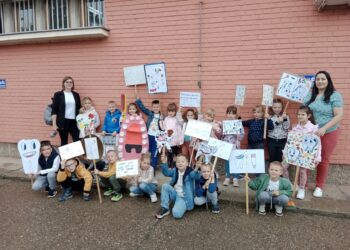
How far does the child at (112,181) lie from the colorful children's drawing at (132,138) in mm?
871

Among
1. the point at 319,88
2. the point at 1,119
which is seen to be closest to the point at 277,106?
the point at 319,88

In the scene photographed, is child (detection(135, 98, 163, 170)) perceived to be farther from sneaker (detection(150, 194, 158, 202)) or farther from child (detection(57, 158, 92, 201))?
child (detection(57, 158, 92, 201))

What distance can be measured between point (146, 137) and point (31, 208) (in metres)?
2.32

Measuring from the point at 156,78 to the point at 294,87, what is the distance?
252 centimetres

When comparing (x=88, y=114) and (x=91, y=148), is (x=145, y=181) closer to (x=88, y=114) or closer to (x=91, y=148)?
(x=91, y=148)

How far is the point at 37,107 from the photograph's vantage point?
22.3 feet

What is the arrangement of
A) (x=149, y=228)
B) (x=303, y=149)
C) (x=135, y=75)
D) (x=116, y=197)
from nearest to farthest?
1. (x=149, y=228)
2. (x=303, y=149)
3. (x=116, y=197)
4. (x=135, y=75)

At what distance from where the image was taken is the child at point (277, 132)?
16.2ft

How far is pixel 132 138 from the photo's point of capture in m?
5.75

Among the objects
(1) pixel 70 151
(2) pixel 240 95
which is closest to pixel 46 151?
(1) pixel 70 151

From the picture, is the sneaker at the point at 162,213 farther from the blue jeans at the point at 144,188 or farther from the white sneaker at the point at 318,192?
the white sneaker at the point at 318,192

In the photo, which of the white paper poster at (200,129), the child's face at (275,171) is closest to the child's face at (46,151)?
the white paper poster at (200,129)

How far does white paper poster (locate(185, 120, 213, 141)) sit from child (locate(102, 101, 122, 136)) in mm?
2062

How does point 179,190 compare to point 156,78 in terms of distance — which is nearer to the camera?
point 179,190
